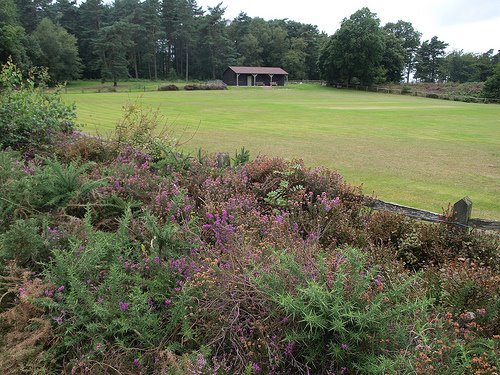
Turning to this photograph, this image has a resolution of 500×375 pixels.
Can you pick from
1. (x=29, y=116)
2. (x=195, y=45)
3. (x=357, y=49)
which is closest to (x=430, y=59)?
(x=357, y=49)

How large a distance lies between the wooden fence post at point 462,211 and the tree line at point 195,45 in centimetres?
6418

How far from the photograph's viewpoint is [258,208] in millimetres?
5070

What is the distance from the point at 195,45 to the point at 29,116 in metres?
89.9

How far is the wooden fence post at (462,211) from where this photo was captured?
4.86 meters

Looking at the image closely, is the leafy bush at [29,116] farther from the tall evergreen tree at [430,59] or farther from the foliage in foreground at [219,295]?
the tall evergreen tree at [430,59]

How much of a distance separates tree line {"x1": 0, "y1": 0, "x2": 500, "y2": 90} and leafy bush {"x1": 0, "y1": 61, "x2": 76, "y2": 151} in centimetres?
5614

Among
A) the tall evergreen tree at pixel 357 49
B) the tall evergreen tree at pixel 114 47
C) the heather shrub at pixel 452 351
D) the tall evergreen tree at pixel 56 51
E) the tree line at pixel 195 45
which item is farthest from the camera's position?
the tall evergreen tree at pixel 114 47

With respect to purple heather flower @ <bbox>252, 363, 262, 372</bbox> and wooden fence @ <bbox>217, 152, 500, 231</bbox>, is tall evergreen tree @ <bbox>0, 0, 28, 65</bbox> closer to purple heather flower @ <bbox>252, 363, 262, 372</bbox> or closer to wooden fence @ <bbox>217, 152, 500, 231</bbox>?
wooden fence @ <bbox>217, 152, 500, 231</bbox>

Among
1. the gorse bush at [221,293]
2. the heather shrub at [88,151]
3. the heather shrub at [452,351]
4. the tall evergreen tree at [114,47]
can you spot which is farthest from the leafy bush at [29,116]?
the tall evergreen tree at [114,47]

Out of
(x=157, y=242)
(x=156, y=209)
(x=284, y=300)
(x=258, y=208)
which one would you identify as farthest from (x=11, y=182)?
(x=284, y=300)

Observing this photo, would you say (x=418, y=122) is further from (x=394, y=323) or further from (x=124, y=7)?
(x=124, y=7)

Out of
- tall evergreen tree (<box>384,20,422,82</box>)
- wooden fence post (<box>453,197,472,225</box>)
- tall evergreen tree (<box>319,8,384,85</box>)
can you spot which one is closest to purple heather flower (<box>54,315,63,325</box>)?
wooden fence post (<box>453,197,472,225</box>)

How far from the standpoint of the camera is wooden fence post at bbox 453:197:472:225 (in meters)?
4.86

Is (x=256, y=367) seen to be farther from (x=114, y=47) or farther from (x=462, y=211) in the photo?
(x=114, y=47)
